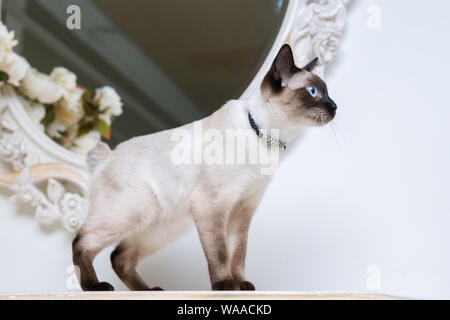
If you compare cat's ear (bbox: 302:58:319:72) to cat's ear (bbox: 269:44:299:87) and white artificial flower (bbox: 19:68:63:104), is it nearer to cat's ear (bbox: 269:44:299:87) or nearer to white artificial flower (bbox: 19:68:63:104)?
cat's ear (bbox: 269:44:299:87)

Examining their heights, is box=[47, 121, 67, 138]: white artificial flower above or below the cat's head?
above

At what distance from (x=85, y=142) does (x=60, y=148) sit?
0.20 ft

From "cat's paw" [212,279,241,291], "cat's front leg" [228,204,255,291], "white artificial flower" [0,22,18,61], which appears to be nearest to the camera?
"cat's paw" [212,279,241,291]

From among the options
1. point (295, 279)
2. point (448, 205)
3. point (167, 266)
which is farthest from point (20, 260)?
point (448, 205)

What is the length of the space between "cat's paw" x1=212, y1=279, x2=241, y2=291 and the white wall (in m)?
0.28

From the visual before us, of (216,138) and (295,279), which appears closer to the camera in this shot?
(216,138)

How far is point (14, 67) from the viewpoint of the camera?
1.26m

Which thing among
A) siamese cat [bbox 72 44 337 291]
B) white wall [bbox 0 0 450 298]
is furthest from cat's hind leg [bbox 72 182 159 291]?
white wall [bbox 0 0 450 298]

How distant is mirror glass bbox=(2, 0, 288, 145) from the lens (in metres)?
1.23

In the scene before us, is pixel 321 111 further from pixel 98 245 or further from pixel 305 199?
pixel 98 245

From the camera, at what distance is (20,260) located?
1265 millimetres

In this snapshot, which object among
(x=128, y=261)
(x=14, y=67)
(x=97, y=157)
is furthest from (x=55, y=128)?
(x=128, y=261)
